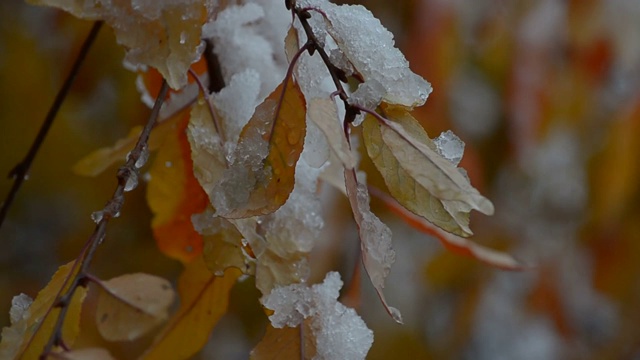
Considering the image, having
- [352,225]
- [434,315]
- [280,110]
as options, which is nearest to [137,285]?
[280,110]

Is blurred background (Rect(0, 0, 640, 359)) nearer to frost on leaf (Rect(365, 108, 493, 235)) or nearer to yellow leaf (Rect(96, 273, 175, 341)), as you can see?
yellow leaf (Rect(96, 273, 175, 341))

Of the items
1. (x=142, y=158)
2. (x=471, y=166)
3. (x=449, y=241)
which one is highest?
(x=142, y=158)

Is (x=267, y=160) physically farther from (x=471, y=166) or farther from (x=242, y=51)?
(x=471, y=166)

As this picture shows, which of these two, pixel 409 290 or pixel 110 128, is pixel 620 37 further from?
pixel 110 128

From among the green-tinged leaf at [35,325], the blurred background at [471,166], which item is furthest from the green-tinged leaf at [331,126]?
the blurred background at [471,166]

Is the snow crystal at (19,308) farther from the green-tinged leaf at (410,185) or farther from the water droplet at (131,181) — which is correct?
the green-tinged leaf at (410,185)

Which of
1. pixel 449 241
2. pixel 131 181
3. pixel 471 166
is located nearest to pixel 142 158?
pixel 131 181
